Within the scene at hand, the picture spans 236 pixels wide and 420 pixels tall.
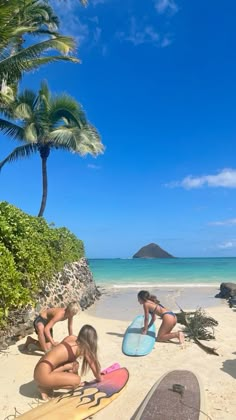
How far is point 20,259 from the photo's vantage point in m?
→ 8.76

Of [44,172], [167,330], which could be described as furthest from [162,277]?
[167,330]

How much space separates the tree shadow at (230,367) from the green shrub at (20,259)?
4.45m

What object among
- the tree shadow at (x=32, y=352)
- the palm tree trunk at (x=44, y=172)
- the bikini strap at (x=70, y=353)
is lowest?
the tree shadow at (x=32, y=352)

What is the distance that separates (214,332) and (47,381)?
19.6ft

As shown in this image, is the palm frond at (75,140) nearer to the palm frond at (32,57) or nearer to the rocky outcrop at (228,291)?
the palm frond at (32,57)

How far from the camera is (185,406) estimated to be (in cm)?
464

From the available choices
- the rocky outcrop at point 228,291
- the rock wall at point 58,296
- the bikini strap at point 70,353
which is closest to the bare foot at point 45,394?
the bikini strap at point 70,353

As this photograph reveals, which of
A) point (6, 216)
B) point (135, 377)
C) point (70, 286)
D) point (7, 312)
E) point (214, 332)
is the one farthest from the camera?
point (70, 286)

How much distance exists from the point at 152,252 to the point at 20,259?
462ft

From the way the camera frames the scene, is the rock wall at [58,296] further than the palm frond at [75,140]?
No

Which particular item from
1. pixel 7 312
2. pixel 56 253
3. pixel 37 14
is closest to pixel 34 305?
pixel 7 312

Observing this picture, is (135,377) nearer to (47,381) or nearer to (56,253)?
(47,381)

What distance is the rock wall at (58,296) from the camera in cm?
800

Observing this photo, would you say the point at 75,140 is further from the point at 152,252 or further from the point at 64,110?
the point at 152,252
